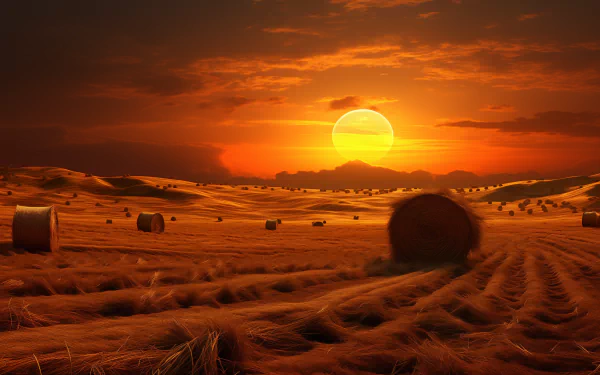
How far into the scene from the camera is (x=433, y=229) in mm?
12719

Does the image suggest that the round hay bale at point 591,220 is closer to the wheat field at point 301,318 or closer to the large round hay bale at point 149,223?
the wheat field at point 301,318

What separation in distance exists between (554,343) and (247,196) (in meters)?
56.1

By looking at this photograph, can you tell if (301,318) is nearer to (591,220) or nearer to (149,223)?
(149,223)

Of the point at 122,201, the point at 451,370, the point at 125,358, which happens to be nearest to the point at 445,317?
the point at 451,370

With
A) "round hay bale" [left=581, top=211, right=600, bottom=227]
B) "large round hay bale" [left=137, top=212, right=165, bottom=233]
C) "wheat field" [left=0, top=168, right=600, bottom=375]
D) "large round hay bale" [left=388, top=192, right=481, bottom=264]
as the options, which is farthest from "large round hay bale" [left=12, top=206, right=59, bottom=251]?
"round hay bale" [left=581, top=211, right=600, bottom=227]

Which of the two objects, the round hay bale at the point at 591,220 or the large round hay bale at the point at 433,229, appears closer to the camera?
the large round hay bale at the point at 433,229

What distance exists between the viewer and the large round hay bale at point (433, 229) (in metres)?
12.4

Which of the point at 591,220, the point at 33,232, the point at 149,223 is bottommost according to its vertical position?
the point at 149,223

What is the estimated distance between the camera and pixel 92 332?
4.10 m

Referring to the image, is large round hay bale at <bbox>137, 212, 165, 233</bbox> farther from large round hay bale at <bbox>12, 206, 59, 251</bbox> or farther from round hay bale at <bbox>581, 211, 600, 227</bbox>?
round hay bale at <bbox>581, 211, 600, 227</bbox>

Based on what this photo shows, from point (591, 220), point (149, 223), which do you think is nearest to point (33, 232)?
point (149, 223)

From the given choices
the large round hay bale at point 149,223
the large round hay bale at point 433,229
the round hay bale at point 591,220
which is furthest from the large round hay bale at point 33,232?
the round hay bale at point 591,220

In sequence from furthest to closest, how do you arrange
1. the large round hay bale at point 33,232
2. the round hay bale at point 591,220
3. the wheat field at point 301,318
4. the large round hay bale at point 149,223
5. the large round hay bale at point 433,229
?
the round hay bale at point 591,220, the large round hay bale at point 149,223, the large round hay bale at point 33,232, the large round hay bale at point 433,229, the wheat field at point 301,318

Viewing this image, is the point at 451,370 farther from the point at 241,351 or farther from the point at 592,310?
Result: the point at 592,310
